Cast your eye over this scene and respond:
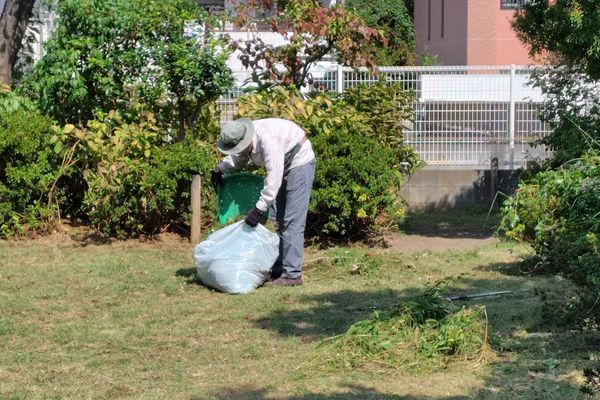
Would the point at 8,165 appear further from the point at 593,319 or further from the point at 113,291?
the point at 593,319

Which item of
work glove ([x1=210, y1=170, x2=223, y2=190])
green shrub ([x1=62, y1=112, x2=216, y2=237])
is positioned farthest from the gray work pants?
green shrub ([x1=62, y1=112, x2=216, y2=237])

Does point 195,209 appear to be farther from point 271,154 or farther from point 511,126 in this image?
point 511,126

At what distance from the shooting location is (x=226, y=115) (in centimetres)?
1277

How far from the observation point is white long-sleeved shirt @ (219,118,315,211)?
877 centimetres

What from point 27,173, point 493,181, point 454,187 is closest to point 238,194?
point 27,173

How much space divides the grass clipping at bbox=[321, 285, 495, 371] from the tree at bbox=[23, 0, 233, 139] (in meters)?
5.28

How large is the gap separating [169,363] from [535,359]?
2375mm

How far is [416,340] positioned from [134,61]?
604 cm

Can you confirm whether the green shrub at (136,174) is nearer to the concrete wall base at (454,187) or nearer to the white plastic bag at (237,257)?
the white plastic bag at (237,257)

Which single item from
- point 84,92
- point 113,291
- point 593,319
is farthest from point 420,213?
point 593,319

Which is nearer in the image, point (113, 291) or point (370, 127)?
point (113, 291)

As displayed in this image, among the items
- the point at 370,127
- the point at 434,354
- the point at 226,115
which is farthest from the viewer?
the point at 226,115

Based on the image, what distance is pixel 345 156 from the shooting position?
11.2m

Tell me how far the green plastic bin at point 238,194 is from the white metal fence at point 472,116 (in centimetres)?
485
